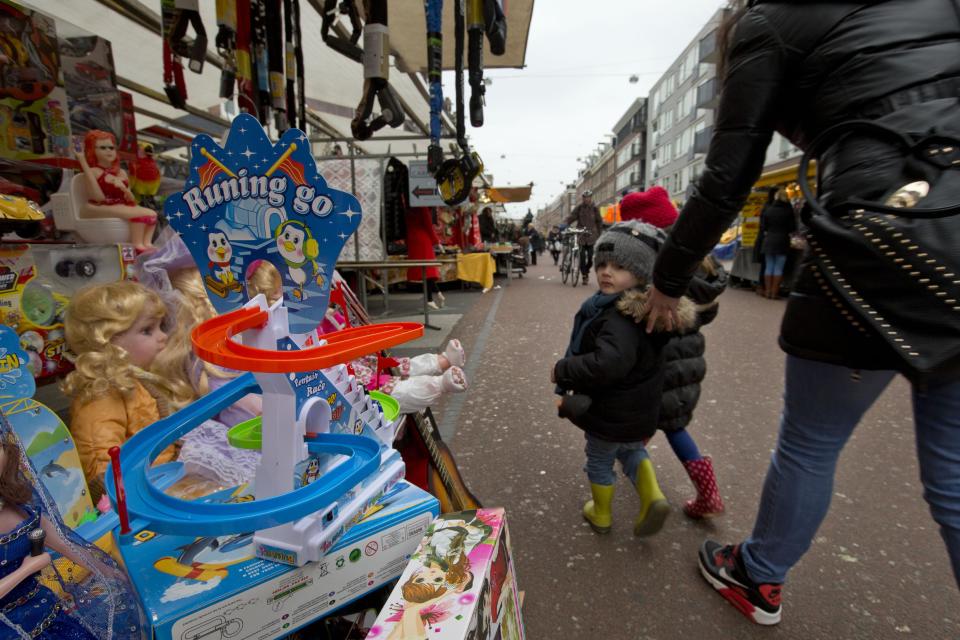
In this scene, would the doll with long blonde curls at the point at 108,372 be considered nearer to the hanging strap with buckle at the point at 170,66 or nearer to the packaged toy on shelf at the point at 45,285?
the packaged toy on shelf at the point at 45,285

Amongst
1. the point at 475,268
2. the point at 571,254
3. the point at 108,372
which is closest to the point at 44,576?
the point at 108,372

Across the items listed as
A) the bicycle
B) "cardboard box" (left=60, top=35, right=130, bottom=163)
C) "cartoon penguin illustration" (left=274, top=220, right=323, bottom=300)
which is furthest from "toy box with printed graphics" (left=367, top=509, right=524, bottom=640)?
the bicycle

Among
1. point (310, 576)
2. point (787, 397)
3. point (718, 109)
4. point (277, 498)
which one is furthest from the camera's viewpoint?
point (787, 397)

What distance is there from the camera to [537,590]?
5.34 ft

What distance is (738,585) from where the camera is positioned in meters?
1.51

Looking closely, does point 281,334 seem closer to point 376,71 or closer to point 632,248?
point 632,248

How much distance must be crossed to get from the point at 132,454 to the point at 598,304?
1493 millimetres

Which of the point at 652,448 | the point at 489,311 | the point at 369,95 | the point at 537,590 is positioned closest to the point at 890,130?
the point at 537,590

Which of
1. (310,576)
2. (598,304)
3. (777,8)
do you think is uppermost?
(777,8)

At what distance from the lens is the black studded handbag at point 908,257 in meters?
0.85

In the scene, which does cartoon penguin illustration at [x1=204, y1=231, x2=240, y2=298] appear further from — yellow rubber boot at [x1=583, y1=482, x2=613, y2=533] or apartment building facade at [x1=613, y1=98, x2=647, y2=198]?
apartment building facade at [x1=613, y1=98, x2=647, y2=198]

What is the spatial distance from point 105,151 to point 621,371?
256 centimetres

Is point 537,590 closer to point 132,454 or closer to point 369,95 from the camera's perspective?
point 132,454

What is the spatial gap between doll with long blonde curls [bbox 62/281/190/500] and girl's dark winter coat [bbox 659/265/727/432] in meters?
1.80
